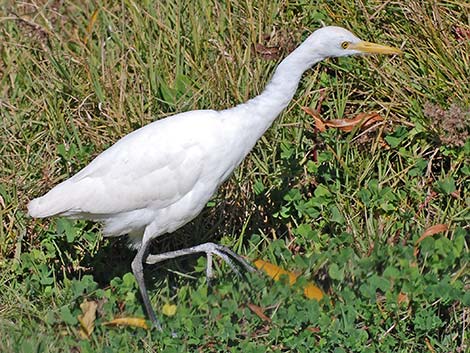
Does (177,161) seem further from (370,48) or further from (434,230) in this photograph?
(434,230)

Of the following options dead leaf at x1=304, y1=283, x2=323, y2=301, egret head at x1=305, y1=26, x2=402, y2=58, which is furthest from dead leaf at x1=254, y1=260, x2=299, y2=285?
egret head at x1=305, y1=26, x2=402, y2=58

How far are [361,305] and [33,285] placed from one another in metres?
1.58

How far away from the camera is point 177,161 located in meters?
4.87

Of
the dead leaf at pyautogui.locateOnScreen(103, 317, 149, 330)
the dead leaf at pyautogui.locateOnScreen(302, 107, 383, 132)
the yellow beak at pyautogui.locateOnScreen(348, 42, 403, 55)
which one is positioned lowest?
the dead leaf at pyautogui.locateOnScreen(103, 317, 149, 330)

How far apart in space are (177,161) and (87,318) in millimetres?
786

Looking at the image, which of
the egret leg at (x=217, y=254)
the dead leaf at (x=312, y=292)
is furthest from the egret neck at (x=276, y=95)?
the dead leaf at (x=312, y=292)

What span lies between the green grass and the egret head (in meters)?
0.62

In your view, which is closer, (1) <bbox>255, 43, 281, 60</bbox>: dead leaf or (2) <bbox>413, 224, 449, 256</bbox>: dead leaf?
(2) <bbox>413, 224, 449, 256</bbox>: dead leaf

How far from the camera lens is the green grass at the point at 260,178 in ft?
15.3

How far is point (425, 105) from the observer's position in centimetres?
535

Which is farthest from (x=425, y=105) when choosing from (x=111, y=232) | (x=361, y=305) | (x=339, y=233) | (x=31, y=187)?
(x=31, y=187)

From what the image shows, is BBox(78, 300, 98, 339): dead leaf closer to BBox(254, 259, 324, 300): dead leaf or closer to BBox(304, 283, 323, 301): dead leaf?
BBox(254, 259, 324, 300): dead leaf

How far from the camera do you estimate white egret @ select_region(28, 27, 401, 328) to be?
4.83m

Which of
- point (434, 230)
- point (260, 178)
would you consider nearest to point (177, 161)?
point (260, 178)
